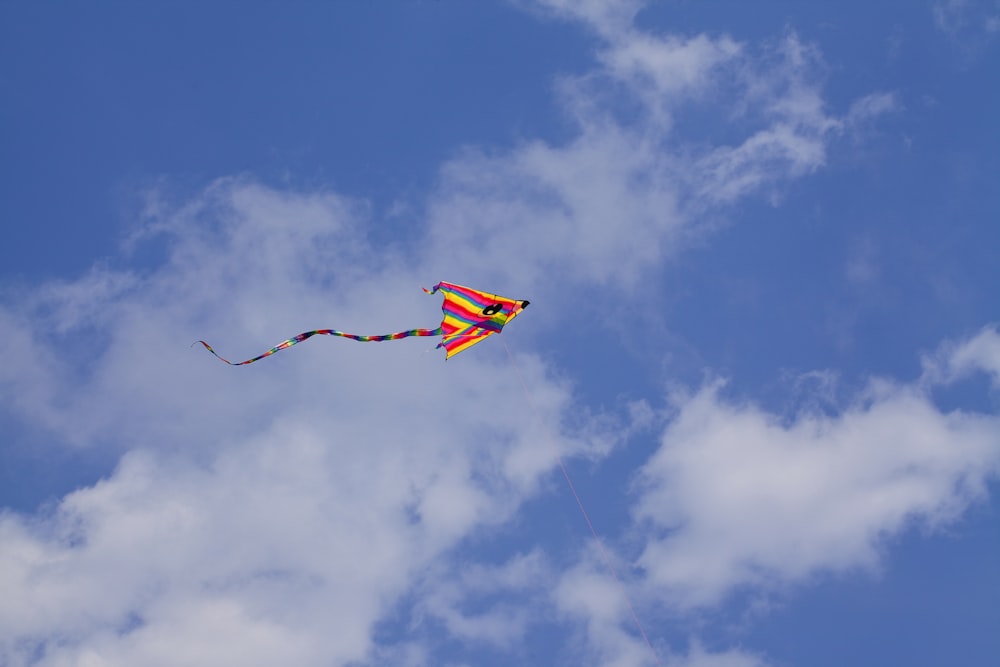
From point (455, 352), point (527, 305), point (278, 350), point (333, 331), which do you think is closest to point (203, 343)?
point (278, 350)

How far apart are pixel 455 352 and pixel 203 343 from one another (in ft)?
43.3

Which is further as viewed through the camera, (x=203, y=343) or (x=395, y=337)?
(x=395, y=337)

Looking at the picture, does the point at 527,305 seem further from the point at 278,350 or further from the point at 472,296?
the point at 278,350

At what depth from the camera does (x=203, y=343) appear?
4381 cm

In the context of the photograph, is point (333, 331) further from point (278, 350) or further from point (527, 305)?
point (527, 305)

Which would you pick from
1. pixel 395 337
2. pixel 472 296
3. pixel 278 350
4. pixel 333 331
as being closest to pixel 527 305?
pixel 472 296

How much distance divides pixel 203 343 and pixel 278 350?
378cm

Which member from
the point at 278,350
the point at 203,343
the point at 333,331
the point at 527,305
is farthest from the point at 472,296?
the point at 203,343

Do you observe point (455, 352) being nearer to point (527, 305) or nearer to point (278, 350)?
point (527, 305)

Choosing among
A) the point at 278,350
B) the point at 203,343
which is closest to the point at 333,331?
the point at 278,350

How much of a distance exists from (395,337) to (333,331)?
10.9ft

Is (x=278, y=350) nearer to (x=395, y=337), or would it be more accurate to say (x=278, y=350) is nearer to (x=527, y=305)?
(x=395, y=337)

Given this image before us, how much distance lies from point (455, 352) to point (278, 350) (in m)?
9.48

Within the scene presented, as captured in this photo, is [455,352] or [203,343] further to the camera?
[455,352]
